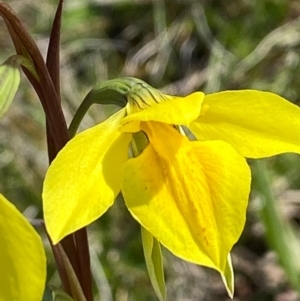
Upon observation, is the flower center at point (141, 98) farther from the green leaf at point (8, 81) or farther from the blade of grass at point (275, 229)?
the blade of grass at point (275, 229)

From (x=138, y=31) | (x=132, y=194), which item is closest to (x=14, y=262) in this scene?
(x=132, y=194)

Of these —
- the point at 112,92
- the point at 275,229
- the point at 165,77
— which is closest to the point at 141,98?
the point at 112,92

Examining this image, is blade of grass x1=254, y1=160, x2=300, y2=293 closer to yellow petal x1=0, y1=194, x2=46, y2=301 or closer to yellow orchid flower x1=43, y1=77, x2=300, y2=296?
yellow orchid flower x1=43, y1=77, x2=300, y2=296

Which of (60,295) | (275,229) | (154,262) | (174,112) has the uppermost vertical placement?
(174,112)

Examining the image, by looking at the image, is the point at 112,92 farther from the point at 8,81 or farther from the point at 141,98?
the point at 8,81

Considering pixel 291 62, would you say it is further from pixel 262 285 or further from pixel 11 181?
pixel 11 181

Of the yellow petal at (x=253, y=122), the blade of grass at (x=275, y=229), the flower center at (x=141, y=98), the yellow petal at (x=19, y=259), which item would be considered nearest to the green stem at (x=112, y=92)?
the flower center at (x=141, y=98)

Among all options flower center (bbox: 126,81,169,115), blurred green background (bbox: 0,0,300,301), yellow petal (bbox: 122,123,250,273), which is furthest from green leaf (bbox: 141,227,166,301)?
blurred green background (bbox: 0,0,300,301)
